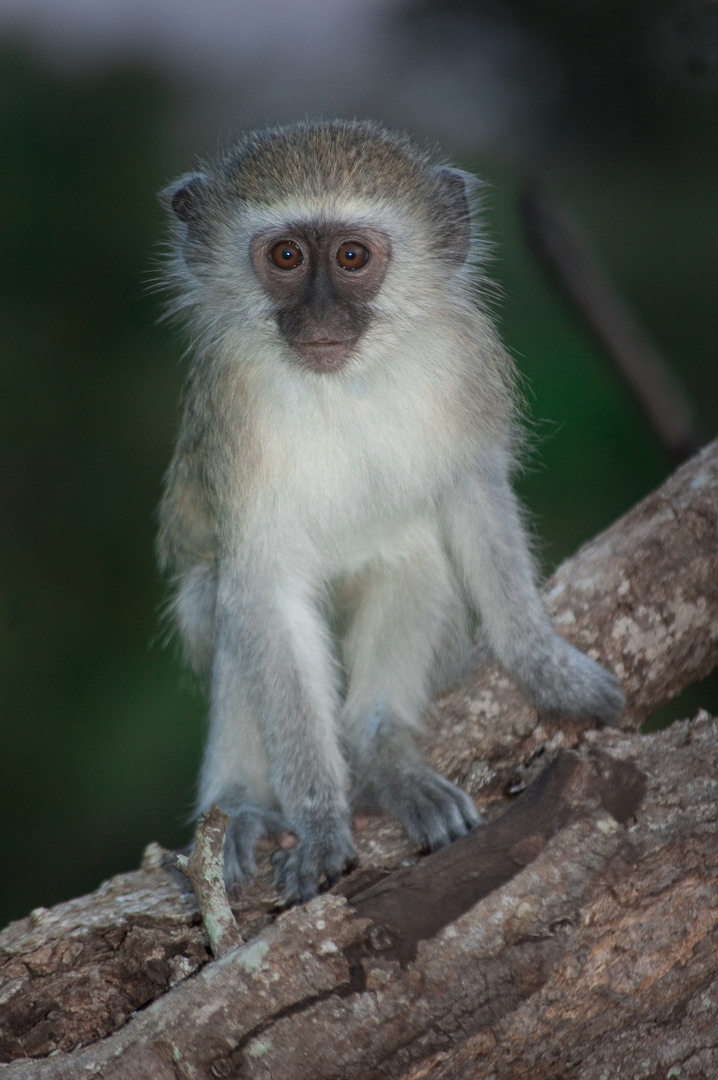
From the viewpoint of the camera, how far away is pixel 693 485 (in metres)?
3.42

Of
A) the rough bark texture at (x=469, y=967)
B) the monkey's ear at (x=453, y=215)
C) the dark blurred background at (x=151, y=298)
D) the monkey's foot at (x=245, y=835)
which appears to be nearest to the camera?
the rough bark texture at (x=469, y=967)

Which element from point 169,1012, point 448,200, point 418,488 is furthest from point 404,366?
point 169,1012

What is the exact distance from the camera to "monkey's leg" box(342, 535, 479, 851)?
312cm

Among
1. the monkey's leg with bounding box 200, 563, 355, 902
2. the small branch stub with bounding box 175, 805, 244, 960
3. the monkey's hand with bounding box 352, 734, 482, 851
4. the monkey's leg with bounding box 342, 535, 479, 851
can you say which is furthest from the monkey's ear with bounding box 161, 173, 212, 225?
the small branch stub with bounding box 175, 805, 244, 960

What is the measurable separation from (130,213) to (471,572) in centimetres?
358

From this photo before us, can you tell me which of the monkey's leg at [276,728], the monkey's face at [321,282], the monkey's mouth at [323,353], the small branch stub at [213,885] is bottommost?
the small branch stub at [213,885]

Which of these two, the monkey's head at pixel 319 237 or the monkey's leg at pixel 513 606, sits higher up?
the monkey's head at pixel 319 237

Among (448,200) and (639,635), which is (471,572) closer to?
(639,635)

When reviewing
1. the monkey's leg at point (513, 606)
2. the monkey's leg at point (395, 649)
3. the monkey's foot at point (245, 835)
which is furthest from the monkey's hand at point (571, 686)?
the monkey's foot at point (245, 835)

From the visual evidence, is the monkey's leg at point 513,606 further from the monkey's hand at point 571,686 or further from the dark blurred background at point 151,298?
the dark blurred background at point 151,298

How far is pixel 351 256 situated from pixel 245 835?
1693 millimetres

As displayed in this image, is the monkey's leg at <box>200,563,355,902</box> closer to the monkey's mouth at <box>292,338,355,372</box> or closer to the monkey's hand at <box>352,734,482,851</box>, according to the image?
the monkey's hand at <box>352,734,482,851</box>

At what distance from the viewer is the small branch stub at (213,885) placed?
78.5 inches

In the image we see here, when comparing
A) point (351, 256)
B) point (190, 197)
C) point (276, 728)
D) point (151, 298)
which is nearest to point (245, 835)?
point (276, 728)
